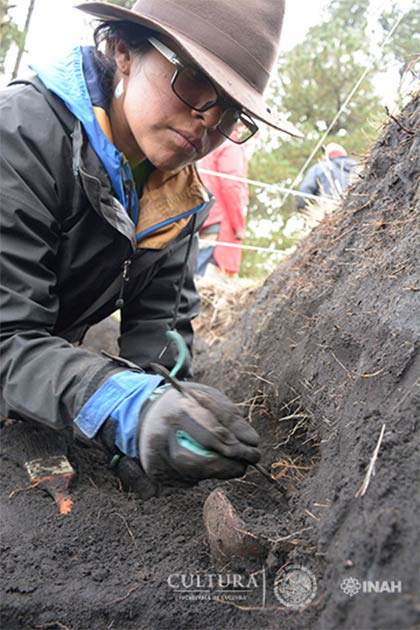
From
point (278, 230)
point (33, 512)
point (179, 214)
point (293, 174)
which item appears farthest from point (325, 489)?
→ point (293, 174)

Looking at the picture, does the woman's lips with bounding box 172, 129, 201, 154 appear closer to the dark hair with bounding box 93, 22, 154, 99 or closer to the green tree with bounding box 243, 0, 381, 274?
the dark hair with bounding box 93, 22, 154, 99

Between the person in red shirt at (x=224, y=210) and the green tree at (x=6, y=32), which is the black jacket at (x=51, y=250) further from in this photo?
the person in red shirt at (x=224, y=210)

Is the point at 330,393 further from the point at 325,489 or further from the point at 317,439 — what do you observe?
the point at 325,489

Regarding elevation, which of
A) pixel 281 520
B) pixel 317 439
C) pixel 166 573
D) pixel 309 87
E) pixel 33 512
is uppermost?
pixel 309 87

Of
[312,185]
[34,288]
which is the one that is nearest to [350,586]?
[34,288]

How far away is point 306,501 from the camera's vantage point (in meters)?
1.60

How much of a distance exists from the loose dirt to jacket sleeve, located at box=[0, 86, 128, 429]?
406mm

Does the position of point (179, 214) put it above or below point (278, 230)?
above

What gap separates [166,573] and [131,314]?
139 cm

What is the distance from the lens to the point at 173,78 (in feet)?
5.93

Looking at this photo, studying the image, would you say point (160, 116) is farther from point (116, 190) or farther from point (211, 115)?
point (116, 190)

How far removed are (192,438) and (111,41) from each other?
58.4 inches

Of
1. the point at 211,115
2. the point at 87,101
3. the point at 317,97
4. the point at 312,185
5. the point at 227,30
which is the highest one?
the point at 317,97

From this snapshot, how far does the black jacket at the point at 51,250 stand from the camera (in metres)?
1.69
